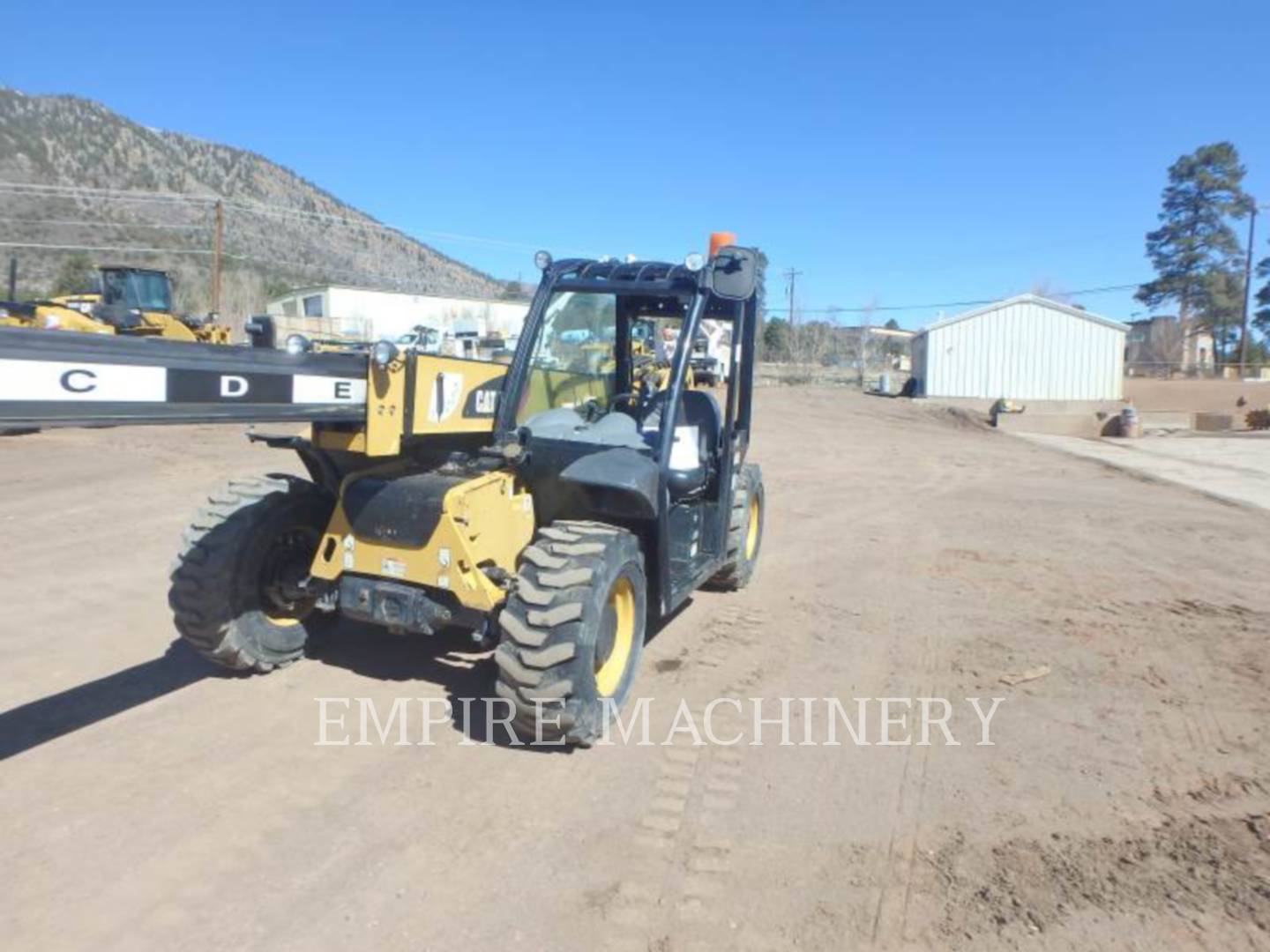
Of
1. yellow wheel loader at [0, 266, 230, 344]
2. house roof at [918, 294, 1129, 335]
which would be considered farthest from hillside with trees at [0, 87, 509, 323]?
house roof at [918, 294, 1129, 335]

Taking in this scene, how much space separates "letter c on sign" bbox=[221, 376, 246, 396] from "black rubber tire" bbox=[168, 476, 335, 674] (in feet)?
5.13

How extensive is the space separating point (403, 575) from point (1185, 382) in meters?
42.6

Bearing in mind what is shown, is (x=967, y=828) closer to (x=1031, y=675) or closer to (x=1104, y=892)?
(x=1104, y=892)

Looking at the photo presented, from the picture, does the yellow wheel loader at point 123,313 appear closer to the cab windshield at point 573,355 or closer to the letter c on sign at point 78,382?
the cab windshield at point 573,355

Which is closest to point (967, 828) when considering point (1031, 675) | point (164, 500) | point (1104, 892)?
point (1104, 892)

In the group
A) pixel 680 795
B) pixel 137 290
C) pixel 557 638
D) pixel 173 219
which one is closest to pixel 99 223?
pixel 173 219

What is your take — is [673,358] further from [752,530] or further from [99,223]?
[99,223]

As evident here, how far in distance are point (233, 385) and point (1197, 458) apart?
22.0 meters

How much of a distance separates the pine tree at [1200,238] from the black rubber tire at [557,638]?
66.3m

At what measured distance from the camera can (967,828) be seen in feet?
12.3

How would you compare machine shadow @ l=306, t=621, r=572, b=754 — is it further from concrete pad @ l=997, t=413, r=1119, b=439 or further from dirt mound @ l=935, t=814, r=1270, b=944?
concrete pad @ l=997, t=413, r=1119, b=439

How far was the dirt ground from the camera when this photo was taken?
310 cm

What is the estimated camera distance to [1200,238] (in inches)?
2309

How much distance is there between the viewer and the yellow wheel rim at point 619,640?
4.66m
